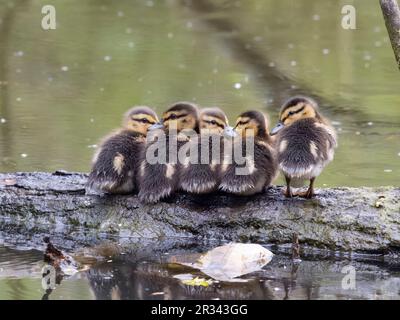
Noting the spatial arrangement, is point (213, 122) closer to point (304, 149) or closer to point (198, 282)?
point (304, 149)

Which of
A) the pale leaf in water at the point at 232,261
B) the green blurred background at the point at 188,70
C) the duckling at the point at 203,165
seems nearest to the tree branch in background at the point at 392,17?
the duckling at the point at 203,165

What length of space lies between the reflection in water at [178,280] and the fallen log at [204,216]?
0.12 meters

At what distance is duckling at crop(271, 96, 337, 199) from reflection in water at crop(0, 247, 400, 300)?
1.53ft

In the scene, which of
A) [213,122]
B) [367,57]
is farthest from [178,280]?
[367,57]

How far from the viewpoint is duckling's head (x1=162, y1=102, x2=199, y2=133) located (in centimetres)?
522

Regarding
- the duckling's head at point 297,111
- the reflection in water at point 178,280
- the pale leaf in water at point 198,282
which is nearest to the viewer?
the reflection in water at point 178,280

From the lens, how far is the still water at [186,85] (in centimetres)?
472

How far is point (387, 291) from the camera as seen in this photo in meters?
4.55

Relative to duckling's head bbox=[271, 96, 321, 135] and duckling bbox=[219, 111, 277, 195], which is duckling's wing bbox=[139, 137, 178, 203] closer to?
duckling bbox=[219, 111, 277, 195]

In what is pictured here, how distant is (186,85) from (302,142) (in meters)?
5.18

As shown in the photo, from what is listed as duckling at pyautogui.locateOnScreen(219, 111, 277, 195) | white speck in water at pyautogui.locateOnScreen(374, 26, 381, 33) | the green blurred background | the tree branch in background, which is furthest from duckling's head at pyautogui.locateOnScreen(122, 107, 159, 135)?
white speck in water at pyautogui.locateOnScreen(374, 26, 381, 33)

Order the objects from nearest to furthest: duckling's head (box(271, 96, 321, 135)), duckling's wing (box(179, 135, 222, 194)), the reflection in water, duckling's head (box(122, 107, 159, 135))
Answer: the reflection in water
duckling's wing (box(179, 135, 222, 194))
duckling's head (box(271, 96, 321, 135))
duckling's head (box(122, 107, 159, 135))

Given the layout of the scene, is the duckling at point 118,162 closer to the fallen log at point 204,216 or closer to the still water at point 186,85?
the fallen log at point 204,216
